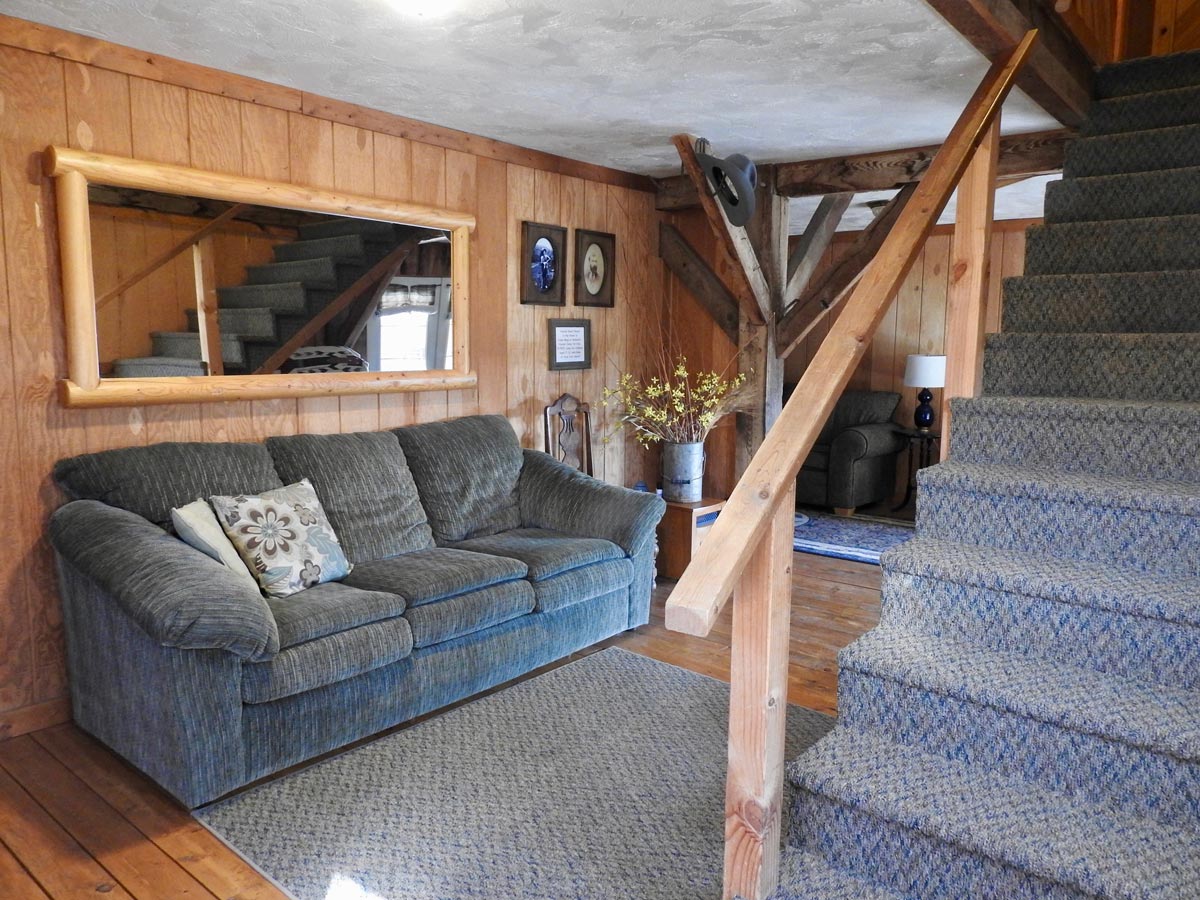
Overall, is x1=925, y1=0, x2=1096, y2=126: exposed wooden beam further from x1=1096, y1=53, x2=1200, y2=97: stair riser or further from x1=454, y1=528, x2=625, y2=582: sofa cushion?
x1=454, y1=528, x2=625, y2=582: sofa cushion

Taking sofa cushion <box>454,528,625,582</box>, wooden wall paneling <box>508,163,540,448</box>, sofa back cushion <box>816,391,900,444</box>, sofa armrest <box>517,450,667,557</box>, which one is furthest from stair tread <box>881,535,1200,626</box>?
sofa back cushion <box>816,391,900,444</box>

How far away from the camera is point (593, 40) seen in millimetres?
2729

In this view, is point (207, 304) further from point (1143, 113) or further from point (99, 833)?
point (1143, 113)

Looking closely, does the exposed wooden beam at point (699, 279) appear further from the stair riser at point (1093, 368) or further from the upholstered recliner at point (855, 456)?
the stair riser at point (1093, 368)

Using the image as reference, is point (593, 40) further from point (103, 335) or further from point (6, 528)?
point (6, 528)

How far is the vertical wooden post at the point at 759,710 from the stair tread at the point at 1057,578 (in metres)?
0.53

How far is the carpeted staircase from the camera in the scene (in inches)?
120

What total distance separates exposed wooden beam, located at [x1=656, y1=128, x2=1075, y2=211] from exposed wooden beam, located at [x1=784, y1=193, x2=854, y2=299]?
317 mm

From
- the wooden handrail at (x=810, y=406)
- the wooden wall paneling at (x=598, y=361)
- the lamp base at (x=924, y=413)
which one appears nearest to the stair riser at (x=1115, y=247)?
the wooden handrail at (x=810, y=406)

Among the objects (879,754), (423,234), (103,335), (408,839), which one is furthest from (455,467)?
(879,754)

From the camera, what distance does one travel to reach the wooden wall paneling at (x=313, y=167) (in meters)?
3.34

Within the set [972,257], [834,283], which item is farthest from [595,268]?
[972,257]

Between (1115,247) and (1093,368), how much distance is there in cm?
57

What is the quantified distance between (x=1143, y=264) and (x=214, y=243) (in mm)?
3090
